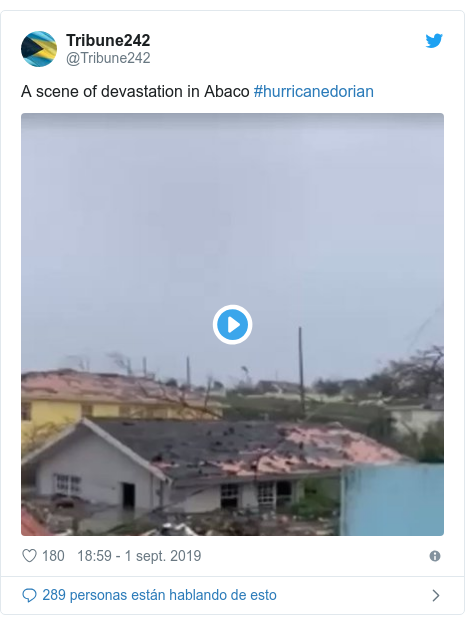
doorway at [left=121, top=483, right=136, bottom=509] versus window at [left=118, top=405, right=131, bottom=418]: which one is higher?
window at [left=118, top=405, right=131, bottom=418]

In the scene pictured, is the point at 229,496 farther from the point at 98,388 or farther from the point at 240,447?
the point at 98,388
